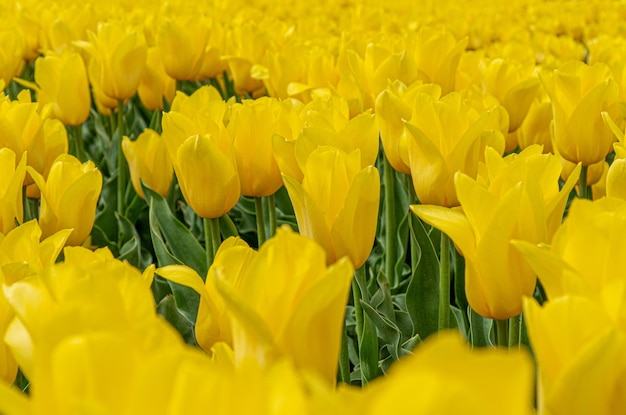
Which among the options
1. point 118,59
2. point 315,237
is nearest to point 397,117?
point 315,237

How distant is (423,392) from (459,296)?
145cm

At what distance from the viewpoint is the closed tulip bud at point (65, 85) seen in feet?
7.03

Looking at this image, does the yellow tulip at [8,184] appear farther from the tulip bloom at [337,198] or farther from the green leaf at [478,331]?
the green leaf at [478,331]

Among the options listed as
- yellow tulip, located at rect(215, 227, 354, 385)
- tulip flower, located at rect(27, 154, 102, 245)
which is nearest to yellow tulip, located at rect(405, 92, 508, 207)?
tulip flower, located at rect(27, 154, 102, 245)

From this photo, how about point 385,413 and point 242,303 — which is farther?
point 242,303

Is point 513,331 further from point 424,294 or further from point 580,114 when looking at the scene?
point 580,114

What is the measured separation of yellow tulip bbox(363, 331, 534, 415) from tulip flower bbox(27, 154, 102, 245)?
1084mm

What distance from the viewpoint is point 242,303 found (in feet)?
2.22

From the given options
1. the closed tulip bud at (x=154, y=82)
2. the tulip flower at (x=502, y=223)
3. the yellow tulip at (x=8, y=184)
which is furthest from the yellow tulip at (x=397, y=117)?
the closed tulip bud at (x=154, y=82)

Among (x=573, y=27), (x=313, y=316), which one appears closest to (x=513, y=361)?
(x=313, y=316)

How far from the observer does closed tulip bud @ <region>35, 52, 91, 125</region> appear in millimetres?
2143

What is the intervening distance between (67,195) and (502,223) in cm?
79

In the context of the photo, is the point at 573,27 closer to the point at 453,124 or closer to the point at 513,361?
the point at 453,124

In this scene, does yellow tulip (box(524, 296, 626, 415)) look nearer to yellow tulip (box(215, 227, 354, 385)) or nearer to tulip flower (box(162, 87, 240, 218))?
yellow tulip (box(215, 227, 354, 385))
